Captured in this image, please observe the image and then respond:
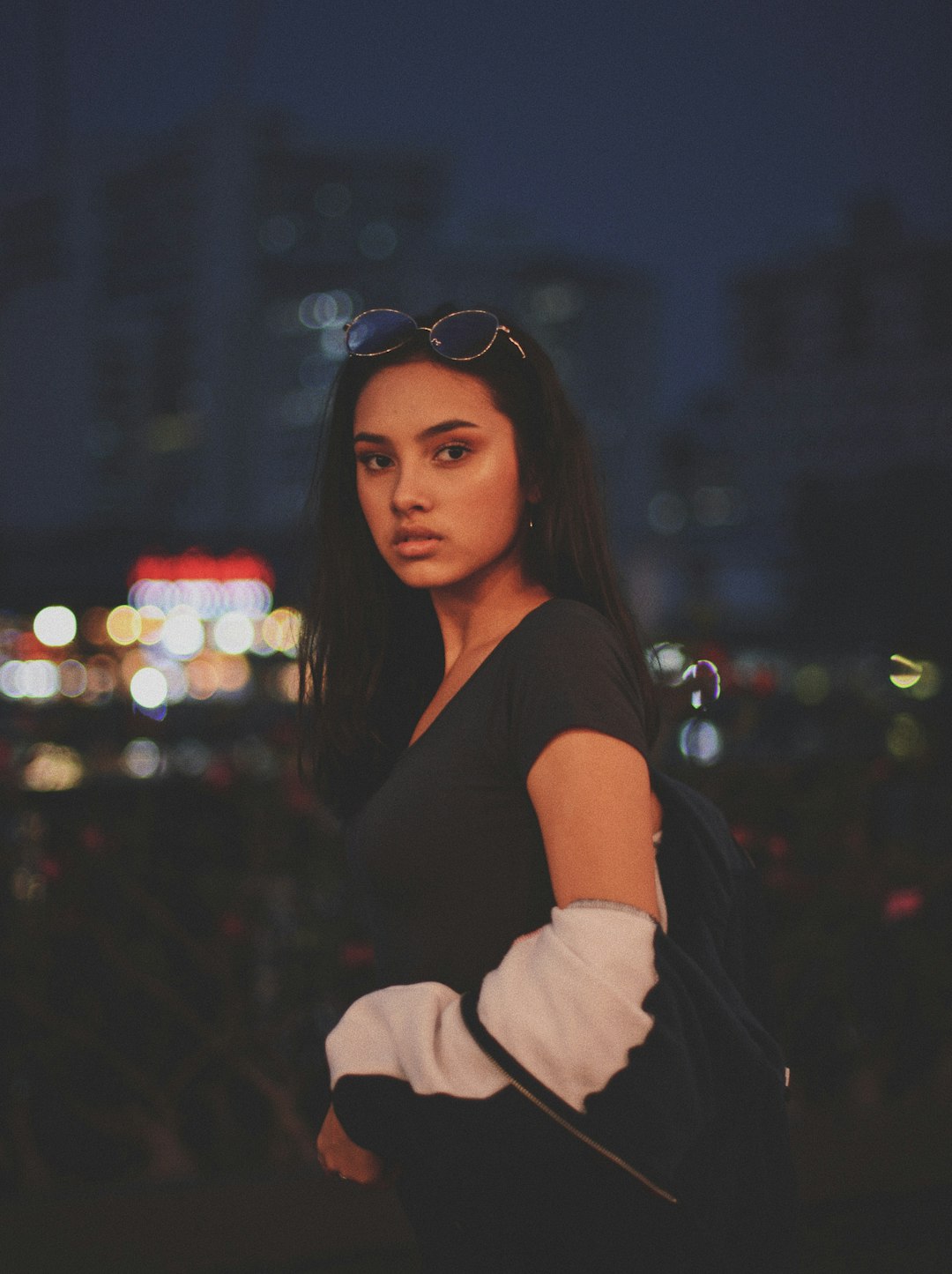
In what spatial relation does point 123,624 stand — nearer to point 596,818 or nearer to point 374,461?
point 374,461

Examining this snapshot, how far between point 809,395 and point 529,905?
90996 millimetres

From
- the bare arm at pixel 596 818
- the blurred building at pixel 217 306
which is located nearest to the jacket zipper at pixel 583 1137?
the bare arm at pixel 596 818

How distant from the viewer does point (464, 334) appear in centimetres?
161

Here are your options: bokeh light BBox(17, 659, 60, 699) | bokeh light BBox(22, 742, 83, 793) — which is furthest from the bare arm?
bokeh light BBox(17, 659, 60, 699)

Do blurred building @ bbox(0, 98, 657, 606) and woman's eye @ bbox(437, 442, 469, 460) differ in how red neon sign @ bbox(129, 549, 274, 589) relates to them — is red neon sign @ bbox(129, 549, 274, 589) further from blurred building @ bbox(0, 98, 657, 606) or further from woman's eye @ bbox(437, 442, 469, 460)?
woman's eye @ bbox(437, 442, 469, 460)

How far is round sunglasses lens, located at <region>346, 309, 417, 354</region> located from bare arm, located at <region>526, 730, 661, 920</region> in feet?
2.01

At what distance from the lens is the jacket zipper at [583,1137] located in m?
1.26

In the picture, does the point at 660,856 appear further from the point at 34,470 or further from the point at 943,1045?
the point at 34,470

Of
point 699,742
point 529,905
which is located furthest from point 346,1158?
point 699,742

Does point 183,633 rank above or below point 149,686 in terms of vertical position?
above

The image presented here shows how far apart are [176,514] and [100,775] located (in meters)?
69.4

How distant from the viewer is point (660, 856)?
1528 millimetres

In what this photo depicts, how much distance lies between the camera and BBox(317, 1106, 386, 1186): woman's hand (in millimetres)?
1469

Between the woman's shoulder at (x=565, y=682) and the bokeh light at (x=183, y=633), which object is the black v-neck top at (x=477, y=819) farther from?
the bokeh light at (x=183, y=633)
